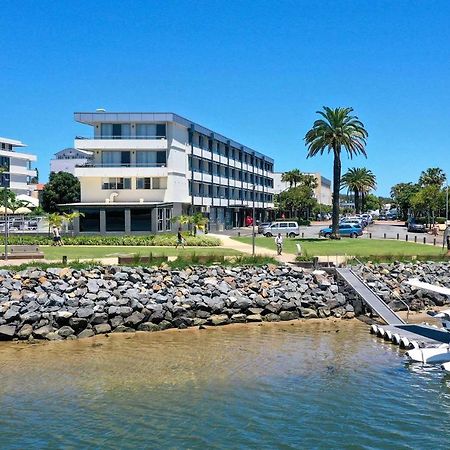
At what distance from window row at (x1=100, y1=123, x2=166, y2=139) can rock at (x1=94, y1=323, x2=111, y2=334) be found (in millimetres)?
42150

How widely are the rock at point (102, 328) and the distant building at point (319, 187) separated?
384ft

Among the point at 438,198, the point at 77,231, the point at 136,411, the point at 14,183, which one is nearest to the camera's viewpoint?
the point at 136,411

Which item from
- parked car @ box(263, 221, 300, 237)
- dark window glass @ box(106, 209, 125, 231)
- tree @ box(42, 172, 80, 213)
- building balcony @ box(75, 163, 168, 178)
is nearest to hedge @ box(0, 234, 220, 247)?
dark window glass @ box(106, 209, 125, 231)

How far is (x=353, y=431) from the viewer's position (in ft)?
45.2

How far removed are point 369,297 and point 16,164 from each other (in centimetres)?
10003

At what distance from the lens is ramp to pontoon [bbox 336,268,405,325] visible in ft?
83.7

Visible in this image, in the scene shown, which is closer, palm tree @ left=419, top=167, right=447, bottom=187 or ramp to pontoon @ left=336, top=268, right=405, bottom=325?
ramp to pontoon @ left=336, top=268, right=405, bottom=325

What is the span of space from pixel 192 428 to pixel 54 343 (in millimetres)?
10470

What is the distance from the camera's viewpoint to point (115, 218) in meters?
61.4

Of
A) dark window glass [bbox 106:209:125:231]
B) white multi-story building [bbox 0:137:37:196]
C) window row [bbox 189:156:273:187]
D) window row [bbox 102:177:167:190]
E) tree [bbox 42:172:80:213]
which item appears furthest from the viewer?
white multi-story building [bbox 0:137:37:196]

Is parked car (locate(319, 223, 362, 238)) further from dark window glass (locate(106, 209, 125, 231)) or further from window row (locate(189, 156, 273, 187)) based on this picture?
dark window glass (locate(106, 209, 125, 231))

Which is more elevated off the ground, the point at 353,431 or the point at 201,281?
the point at 201,281

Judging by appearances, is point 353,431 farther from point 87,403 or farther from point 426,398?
point 87,403

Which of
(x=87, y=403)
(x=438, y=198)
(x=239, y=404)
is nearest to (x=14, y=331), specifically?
(x=87, y=403)
